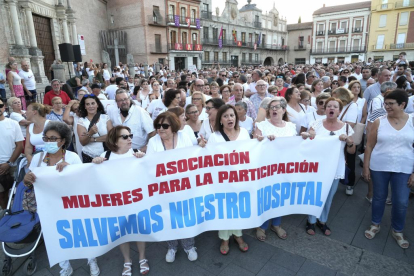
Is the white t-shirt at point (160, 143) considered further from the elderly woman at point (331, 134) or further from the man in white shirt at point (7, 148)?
the man in white shirt at point (7, 148)

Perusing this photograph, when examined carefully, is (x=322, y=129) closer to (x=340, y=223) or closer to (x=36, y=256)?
(x=340, y=223)

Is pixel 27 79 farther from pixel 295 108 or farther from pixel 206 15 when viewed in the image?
pixel 206 15

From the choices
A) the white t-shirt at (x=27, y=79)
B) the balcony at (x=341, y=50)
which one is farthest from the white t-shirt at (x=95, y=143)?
the balcony at (x=341, y=50)

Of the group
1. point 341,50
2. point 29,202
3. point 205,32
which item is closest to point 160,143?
point 29,202

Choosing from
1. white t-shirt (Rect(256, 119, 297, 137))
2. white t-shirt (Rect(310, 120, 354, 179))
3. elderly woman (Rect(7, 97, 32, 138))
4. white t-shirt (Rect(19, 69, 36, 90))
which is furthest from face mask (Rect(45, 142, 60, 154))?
white t-shirt (Rect(19, 69, 36, 90))

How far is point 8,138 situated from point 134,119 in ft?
6.10

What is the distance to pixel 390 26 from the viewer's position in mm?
43844

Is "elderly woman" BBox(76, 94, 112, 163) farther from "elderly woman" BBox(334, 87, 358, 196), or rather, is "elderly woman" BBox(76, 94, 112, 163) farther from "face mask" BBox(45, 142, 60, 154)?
"elderly woman" BBox(334, 87, 358, 196)

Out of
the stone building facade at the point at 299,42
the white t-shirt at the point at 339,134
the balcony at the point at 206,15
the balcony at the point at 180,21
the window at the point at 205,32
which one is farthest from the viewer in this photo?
the stone building facade at the point at 299,42

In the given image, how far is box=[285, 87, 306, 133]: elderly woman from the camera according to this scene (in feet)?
14.9

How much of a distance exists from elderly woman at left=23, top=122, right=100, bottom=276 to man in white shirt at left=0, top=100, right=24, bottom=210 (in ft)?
4.68

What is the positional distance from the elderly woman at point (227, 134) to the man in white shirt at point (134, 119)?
4.70 feet

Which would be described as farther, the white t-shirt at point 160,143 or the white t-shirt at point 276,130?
the white t-shirt at point 276,130

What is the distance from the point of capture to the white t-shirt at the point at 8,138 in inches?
152
